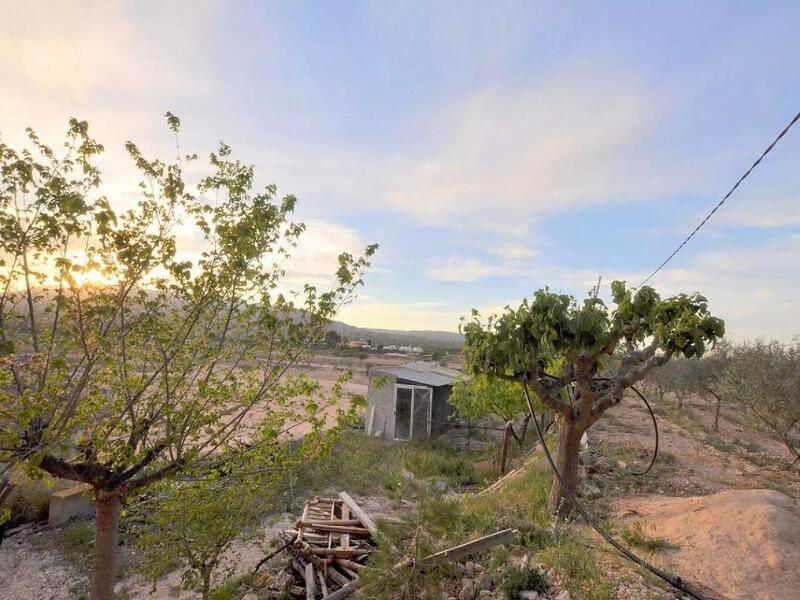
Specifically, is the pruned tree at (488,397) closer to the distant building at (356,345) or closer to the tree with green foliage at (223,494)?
the tree with green foliage at (223,494)

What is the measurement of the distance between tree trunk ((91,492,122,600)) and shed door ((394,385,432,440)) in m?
15.6

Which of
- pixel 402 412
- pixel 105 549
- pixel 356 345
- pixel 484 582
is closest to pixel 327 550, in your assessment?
pixel 484 582

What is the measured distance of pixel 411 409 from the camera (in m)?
20.6

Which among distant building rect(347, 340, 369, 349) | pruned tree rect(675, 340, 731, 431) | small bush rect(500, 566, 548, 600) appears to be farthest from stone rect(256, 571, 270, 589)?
distant building rect(347, 340, 369, 349)

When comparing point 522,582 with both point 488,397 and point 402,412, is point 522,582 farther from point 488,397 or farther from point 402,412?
point 402,412

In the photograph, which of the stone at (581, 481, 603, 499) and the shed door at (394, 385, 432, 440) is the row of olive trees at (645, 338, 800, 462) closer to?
the stone at (581, 481, 603, 499)

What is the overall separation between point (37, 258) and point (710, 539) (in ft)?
29.7

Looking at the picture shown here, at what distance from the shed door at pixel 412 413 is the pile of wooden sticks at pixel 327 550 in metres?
10.6

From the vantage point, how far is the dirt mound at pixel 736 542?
539 centimetres

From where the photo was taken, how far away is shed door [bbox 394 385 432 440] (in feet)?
67.3

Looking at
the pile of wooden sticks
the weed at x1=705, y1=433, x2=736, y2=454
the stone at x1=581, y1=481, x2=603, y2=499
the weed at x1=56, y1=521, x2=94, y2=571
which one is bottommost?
the weed at x1=56, y1=521, x2=94, y2=571

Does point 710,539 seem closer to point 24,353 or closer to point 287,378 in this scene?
point 287,378

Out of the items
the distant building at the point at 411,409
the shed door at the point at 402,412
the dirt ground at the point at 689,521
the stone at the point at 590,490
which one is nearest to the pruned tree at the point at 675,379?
the dirt ground at the point at 689,521

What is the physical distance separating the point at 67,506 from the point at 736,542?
15.6 metres
